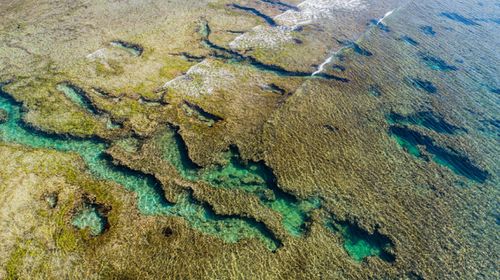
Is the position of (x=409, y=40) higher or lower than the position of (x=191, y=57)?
higher

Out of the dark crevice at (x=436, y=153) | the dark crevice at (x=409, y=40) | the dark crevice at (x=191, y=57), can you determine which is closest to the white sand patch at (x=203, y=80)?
the dark crevice at (x=191, y=57)

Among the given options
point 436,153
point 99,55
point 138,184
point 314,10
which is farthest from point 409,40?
point 138,184

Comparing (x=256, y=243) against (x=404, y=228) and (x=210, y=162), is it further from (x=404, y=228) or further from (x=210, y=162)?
(x=404, y=228)

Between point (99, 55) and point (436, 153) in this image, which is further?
point (99, 55)

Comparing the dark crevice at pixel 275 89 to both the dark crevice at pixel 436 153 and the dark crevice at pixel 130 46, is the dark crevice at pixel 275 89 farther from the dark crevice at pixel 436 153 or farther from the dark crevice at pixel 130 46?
the dark crevice at pixel 130 46

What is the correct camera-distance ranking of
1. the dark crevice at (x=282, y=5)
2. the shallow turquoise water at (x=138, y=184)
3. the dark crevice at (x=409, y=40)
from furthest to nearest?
1. the dark crevice at (x=282, y=5)
2. the dark crevice at (x=409, y=40)
3. the shallow turquoise water at (x=138, y=184)

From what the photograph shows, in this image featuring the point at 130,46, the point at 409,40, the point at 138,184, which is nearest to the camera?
the point at 138,184

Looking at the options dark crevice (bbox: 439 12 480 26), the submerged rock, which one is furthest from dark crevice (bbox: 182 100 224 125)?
dark crevice (bbox: 439 12 480 26)

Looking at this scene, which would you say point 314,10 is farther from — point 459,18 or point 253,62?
point 459,18

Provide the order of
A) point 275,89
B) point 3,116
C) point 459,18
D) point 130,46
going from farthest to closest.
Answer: point 459,18 → point 130,46 → point 275,89 → point 3,116

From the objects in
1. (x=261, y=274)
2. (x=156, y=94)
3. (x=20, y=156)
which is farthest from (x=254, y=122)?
(x=20, y=156)

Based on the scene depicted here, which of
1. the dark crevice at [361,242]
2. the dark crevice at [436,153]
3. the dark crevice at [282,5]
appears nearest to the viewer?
the dark crevice at [361,242]
